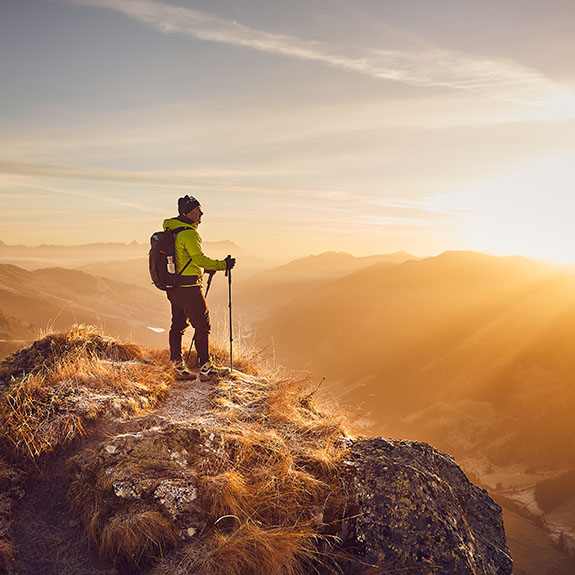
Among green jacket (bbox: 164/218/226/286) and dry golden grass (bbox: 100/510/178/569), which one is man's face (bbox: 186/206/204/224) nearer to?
green jacket (bbox: 164/218/226/286)

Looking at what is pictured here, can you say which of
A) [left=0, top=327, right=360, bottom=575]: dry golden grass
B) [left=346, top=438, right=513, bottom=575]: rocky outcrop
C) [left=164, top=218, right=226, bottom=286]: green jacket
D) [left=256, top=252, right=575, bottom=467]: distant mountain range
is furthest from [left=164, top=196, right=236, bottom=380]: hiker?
[left=256, top=252, right=575, bottom=467]: distant mountain range

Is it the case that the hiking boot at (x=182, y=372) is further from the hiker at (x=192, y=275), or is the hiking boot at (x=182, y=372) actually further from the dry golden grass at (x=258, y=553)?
the dry golden grass at (x=258, y=553)

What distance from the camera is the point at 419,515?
→ 4.36 meters

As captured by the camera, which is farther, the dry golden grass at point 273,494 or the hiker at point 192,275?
the hiker at point 192,275

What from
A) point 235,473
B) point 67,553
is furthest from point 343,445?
point 67,553

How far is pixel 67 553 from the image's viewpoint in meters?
3.72

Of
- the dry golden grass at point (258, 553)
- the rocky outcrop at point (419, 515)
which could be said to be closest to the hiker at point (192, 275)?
the rocky outcrop at point (419, 515)

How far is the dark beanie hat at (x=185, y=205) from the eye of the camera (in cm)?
666

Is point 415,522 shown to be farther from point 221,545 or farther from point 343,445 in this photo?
point 221,545

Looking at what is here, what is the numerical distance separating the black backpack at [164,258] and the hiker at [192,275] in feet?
0.23

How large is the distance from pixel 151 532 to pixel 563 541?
3562 inches

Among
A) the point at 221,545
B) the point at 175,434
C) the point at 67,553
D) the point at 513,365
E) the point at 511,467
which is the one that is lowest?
the point at 511,467

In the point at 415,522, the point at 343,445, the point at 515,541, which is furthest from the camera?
the point at 515,541

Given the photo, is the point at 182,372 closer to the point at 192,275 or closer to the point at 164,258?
the point at 192,275
